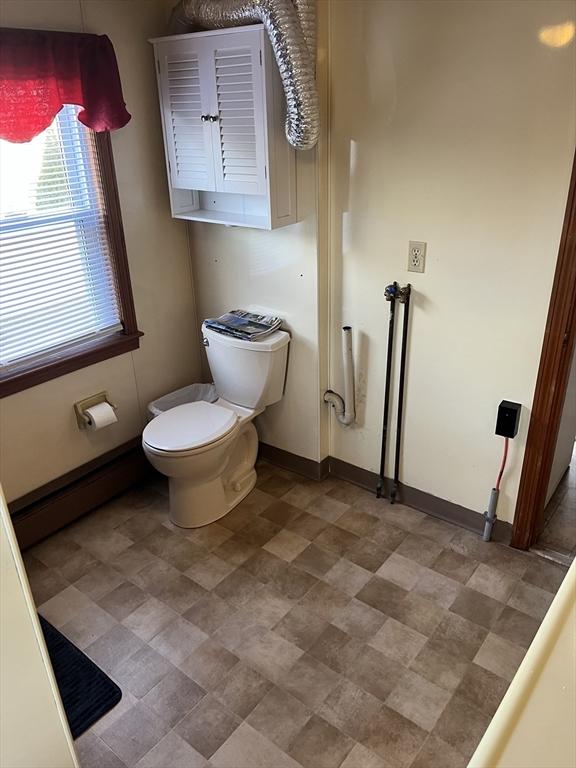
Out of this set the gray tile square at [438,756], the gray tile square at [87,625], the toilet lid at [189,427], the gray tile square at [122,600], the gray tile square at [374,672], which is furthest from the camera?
the toilet lid at [189,427]

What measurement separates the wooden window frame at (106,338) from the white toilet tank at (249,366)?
0.37m

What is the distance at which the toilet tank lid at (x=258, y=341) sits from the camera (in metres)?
2.68

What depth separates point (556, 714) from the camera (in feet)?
2.30

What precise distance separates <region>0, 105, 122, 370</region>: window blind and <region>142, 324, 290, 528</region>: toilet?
556 millimetres

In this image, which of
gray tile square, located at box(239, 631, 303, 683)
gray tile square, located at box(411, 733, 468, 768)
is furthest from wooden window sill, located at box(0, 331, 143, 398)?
gray tile square, located at box(411, 733, 468, 768)

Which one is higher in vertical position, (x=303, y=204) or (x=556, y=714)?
(x=303, y=204)

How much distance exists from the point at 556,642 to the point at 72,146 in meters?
2.41

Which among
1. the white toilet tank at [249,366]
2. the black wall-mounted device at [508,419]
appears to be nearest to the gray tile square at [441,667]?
the black wall-mounted device at [508,419]

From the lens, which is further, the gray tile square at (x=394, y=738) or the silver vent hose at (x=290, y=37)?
the silver vent hose at (x=290, y=37)

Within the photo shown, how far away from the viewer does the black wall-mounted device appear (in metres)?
2.28

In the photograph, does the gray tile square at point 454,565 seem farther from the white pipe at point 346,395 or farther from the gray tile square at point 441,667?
the white pipe at point 346,395

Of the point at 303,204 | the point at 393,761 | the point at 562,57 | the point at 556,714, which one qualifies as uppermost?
the point at 562,57

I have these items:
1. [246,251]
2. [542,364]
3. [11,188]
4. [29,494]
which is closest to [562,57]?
[542,364]

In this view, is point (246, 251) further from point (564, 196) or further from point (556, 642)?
point (556, 642)
